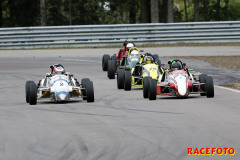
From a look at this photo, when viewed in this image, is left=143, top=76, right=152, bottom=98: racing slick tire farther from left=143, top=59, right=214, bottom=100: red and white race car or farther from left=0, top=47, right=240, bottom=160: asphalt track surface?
left=0, top=47, right=240, bottom=160: asphalt track surface

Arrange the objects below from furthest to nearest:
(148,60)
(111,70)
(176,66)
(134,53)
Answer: (111,70) → (134,53) → (148,60) → (176,66)

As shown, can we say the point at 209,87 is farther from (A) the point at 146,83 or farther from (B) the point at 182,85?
(A) the point at 146,83

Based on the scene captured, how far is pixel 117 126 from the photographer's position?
38.9 feet

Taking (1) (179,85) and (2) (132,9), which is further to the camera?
(2) (132,9)

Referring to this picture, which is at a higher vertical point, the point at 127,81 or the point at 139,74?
the point at 139,74

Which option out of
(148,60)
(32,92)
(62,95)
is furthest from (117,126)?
(148,60)

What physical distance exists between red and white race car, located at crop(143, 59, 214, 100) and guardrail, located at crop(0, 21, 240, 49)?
20151 millimetres

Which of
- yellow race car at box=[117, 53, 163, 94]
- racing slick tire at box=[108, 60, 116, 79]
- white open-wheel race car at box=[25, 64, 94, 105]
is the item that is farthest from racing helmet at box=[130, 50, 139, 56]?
white open-wheel race car at box=[25, 64, 94, 105]

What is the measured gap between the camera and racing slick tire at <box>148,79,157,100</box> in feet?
51.3

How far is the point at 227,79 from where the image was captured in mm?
21047

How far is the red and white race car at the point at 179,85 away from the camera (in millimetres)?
15797

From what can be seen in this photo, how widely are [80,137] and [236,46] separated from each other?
26.6 meters

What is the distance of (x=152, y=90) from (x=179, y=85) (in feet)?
2.10

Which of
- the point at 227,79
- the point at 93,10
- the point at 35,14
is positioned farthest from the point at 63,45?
the point at 93,10
